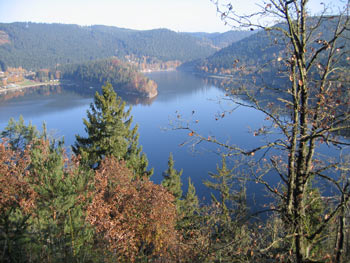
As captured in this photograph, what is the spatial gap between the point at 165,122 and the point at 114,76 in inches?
1933

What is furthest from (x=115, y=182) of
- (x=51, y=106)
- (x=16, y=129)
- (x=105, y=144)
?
(x=51, y=106)

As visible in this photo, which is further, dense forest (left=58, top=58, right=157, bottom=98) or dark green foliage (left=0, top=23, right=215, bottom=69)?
dark green foliage (left=0, top=23, right=215, bottom=69)

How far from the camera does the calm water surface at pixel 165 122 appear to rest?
1009 inches

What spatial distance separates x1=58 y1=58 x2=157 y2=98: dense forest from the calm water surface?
7.14 metres

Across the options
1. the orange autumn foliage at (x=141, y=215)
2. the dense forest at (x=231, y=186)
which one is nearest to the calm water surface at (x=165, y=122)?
the dense forest at (x=231, y=186)

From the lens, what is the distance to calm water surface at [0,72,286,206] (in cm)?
2562

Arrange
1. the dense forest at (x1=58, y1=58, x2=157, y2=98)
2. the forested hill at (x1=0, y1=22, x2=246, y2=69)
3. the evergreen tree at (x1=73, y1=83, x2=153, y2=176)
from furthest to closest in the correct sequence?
1. the forested hill at (x1=0, y1=22, x2=246, y2=69)
2. the dense forest at (x1=58, y1=58, x2=157, y2=98)
3. the evergreen tree at (x1=73, y1=83, x2=153, y2=176)

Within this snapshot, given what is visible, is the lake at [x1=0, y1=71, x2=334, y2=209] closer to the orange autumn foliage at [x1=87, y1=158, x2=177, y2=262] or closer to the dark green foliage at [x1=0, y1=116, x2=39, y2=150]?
the orange autumn foliage at [x1=87, y1=158, x2=177, y2=262]

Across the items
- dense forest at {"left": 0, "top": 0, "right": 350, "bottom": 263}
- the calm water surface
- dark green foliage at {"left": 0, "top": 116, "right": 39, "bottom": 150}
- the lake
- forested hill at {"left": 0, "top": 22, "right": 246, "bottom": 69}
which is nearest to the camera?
dense forest at {"left": 0, "top": 0, "right": 350, "bottom": 263}

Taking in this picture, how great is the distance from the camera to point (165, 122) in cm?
3847

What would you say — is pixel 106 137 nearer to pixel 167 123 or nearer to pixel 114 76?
pixel 167 123

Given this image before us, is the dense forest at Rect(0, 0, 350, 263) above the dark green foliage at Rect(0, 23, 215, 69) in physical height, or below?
below

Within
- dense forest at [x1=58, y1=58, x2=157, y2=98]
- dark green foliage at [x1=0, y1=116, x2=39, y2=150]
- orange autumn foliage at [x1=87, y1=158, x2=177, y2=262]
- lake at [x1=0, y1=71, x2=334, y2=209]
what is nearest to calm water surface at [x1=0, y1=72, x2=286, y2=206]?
lake at [x1=0, y1=71, x2=334, y2=209]

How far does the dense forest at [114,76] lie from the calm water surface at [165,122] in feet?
23.4
